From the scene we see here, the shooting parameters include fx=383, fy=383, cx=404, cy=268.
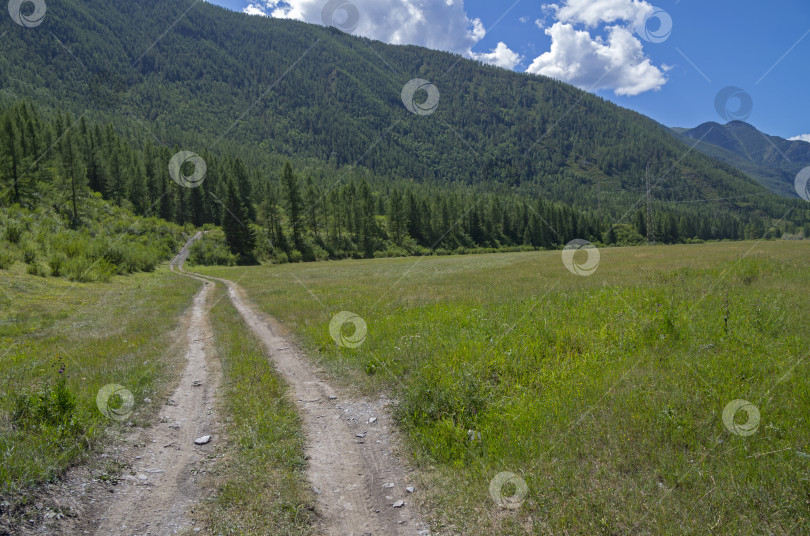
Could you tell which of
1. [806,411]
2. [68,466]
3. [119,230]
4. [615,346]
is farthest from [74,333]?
[119,230]

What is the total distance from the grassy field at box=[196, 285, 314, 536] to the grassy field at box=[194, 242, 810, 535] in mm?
1859

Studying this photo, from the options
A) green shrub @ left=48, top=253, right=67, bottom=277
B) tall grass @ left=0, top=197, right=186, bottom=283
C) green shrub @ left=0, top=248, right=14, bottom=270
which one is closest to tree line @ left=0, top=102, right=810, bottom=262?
tall grass @ left=0, top=197, right=186, bottom=283

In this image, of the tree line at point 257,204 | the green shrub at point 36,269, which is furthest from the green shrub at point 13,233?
the tree line at point 257,204

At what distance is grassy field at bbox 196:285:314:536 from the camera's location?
484 cm

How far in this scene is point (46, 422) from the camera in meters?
6.43

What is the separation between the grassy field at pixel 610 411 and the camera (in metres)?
4.42

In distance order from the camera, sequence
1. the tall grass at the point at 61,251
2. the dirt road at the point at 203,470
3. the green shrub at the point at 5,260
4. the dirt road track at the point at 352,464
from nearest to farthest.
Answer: the dirt road at the point at 203,470, the dirt road track at the point at 352,464, the green shrub at the point at 5,260, the tall grass at the point at 61,251

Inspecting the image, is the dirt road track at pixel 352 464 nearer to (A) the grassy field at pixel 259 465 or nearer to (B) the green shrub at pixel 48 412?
(A) the grassy field at pixel 259 465

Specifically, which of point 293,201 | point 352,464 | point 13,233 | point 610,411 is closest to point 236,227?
point 293,201

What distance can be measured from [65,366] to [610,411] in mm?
12245

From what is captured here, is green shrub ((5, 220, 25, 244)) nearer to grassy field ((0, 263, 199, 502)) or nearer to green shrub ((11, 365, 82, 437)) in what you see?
grassy field ((0, 263, 199, 502))

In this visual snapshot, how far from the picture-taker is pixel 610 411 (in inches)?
252

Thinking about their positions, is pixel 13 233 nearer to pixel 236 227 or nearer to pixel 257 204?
pixel 236 227

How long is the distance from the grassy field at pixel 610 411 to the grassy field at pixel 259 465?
6.10ft
